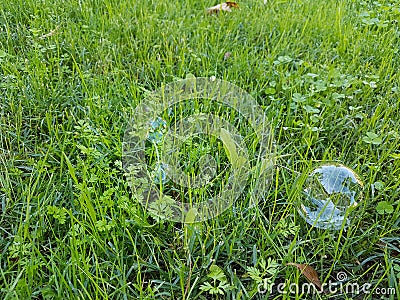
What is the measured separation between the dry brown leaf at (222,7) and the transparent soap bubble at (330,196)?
1.63 meters

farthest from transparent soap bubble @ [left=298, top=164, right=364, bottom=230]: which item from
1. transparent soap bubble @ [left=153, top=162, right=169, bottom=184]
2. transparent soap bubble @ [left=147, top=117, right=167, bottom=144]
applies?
transparent soap bubble @ [left=147, top=117, right=167, bottom=144]

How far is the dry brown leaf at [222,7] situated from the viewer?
2.95 m

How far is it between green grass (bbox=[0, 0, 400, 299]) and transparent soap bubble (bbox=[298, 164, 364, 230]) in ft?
0.13

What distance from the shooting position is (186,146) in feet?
6.17

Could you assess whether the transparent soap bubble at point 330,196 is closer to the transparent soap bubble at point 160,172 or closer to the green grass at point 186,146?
the green grass at point 186,146

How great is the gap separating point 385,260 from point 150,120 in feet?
3.66

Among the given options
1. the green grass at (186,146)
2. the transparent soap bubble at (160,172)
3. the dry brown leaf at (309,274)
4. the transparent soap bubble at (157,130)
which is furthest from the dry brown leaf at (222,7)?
the dry brown leaf at (309,274)

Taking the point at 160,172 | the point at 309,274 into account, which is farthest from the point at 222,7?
the point at 309,274

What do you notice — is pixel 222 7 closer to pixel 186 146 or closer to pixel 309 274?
pixel 186 146

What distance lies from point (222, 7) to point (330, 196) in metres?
1.81

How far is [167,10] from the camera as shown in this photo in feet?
9.59

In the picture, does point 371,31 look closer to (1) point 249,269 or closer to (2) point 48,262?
(1) point 249,269

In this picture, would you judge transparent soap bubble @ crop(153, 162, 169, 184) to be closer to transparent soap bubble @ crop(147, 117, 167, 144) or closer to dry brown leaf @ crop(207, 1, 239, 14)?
transparent soap bubble @ crop(147, 117, 167, 144)

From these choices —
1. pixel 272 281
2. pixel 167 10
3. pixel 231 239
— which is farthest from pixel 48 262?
pixel 167 10
